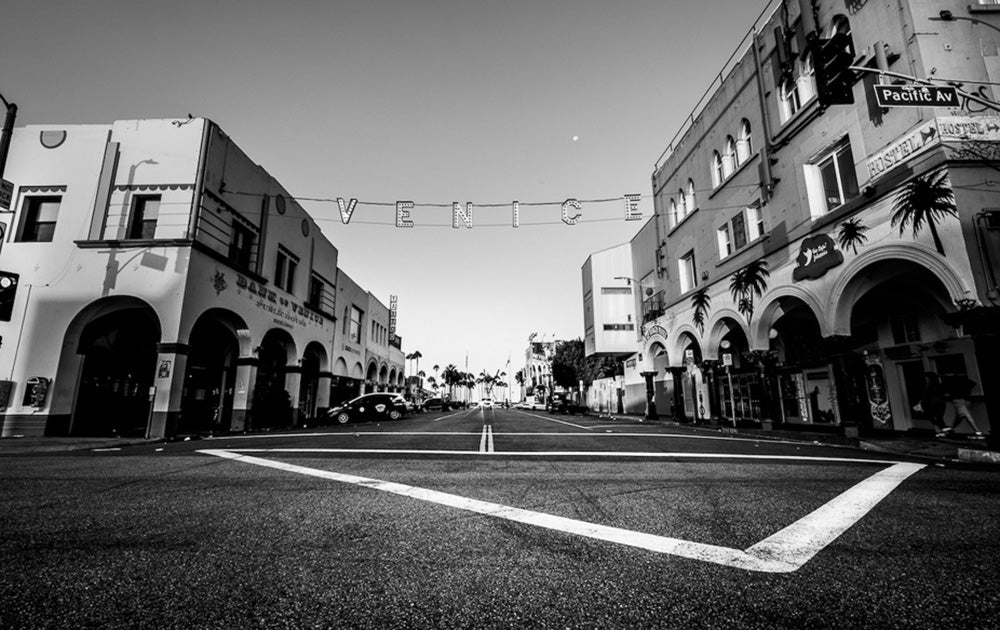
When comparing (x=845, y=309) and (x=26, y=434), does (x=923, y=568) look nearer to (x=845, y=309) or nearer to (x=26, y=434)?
(x=845, y=309)

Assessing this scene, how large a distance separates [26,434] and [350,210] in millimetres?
12465

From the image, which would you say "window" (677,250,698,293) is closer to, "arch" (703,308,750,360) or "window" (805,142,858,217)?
"arch" (703,308,750,360)

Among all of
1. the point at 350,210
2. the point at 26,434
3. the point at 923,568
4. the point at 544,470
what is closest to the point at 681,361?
the point at 350,210

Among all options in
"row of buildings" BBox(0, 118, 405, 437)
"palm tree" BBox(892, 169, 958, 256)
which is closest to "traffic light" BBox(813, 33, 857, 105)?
"palm tree" BBox(892, 169, 958, 256)

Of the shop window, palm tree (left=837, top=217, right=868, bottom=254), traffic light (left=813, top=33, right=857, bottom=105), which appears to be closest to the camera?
traffic light (left=813, top=33, right=857, bottom=105)

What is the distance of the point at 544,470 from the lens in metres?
5.92

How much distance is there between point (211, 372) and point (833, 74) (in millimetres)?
23801

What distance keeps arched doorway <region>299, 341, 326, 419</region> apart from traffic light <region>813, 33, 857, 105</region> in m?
25.0

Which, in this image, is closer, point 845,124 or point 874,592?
point 874,592

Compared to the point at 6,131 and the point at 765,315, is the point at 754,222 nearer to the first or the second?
the point at 765,315

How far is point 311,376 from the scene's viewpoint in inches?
1062

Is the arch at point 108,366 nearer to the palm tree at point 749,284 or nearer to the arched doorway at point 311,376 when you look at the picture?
the arched doorway at point 311,376

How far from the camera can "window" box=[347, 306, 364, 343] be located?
3212cm

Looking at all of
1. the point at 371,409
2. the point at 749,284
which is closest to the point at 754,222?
the point at 749,284
